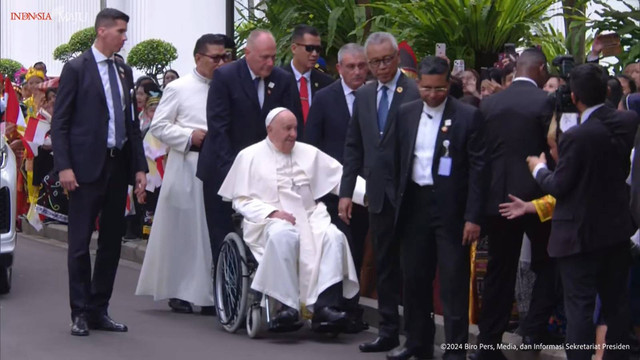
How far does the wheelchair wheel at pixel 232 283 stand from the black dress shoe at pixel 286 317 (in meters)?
0.31

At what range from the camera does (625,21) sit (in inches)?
505

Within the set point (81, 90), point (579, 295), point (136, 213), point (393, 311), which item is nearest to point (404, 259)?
point (393, 311)

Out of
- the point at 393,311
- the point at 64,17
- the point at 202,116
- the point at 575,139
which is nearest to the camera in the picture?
the point at 575,139

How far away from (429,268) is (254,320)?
5.19 ft

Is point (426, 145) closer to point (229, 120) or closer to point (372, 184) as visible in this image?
point (372, 184)

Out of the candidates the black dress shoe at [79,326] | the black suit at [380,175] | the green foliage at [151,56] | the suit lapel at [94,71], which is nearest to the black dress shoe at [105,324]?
the black dress shoe at [79,326]

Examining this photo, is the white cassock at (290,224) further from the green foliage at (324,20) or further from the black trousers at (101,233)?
the green foliage at (324,20)

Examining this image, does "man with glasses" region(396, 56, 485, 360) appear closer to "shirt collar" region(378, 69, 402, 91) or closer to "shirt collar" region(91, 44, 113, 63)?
"shirt collar" region(378, 69, 402, 91)

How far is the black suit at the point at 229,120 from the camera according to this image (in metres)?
11.1

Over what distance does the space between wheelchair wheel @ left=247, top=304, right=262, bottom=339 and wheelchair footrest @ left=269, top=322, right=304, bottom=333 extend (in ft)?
0.32

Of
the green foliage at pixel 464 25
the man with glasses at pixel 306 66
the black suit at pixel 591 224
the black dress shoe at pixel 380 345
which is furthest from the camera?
→ the green foliage at pixel 464 25

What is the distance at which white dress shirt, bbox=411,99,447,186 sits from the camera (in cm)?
901

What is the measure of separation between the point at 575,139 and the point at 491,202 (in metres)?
1.27

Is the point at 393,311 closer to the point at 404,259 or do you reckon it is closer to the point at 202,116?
the point at 404,259
